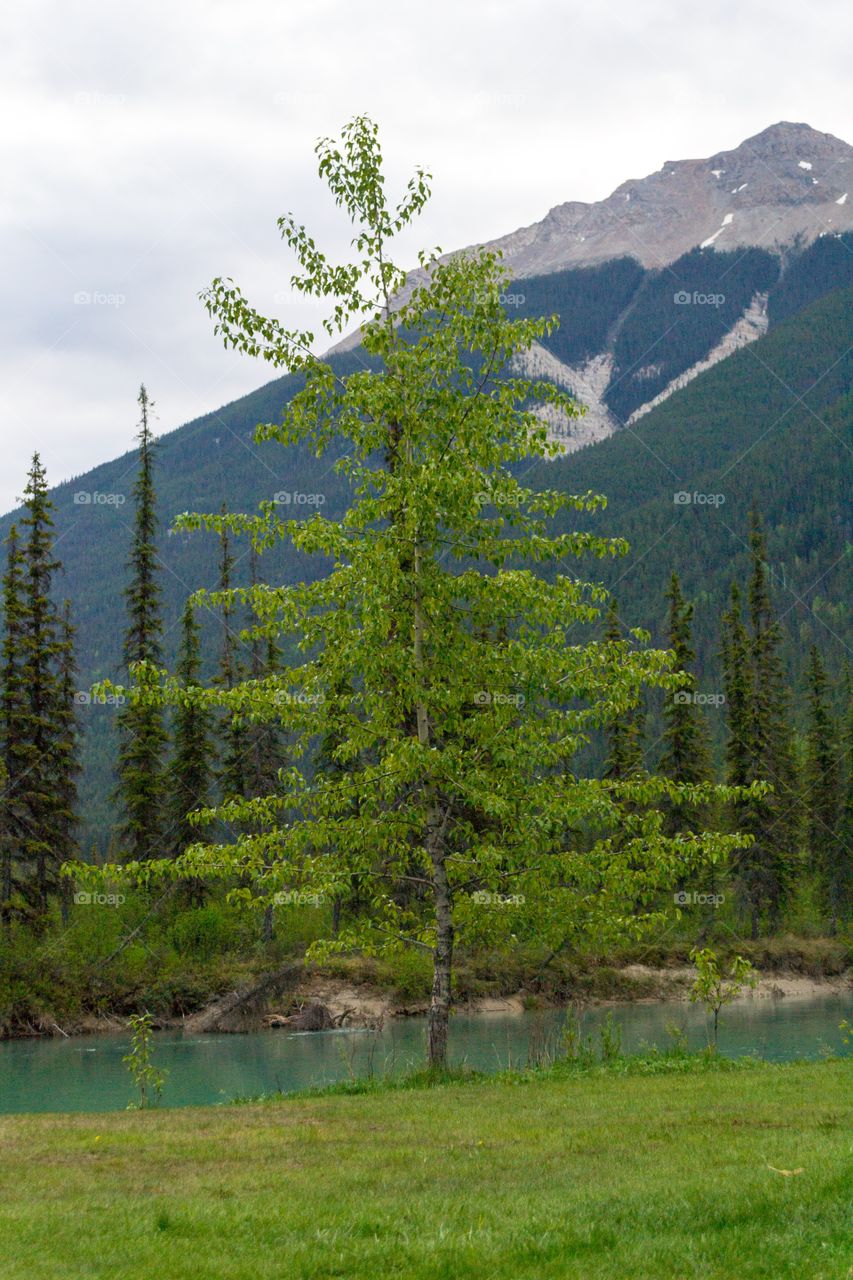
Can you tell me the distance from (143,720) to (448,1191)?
4092cm

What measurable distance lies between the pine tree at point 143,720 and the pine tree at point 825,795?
1453 inches

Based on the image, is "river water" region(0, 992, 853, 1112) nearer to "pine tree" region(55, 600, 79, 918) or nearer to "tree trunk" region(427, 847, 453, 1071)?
"tree trunk" region(427, 847, 453, 1071)

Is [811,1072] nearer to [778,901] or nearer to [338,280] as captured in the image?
[338,280]

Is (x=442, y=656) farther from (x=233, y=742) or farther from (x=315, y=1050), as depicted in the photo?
(x=233, y=742)

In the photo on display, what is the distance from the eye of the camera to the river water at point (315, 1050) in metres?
26.0

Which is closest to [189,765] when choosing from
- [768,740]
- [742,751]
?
[742,751]

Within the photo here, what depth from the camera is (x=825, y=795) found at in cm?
A: 6881

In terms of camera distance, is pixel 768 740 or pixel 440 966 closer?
pixel 440 966

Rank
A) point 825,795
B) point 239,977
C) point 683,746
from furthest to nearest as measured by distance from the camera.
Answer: point 825,795 < point 683,746 < point 239,977

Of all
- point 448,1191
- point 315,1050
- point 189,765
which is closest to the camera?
point 448,1191

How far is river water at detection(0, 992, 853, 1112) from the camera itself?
2600cm

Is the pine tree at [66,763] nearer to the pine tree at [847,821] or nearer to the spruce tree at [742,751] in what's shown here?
the spruce tree at [742,751]

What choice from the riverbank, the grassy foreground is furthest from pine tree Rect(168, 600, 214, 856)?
the grassy foreground

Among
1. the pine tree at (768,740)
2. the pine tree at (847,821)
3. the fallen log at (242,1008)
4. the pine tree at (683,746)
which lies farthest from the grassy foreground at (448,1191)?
Answer: the pine tree at (847,821)
